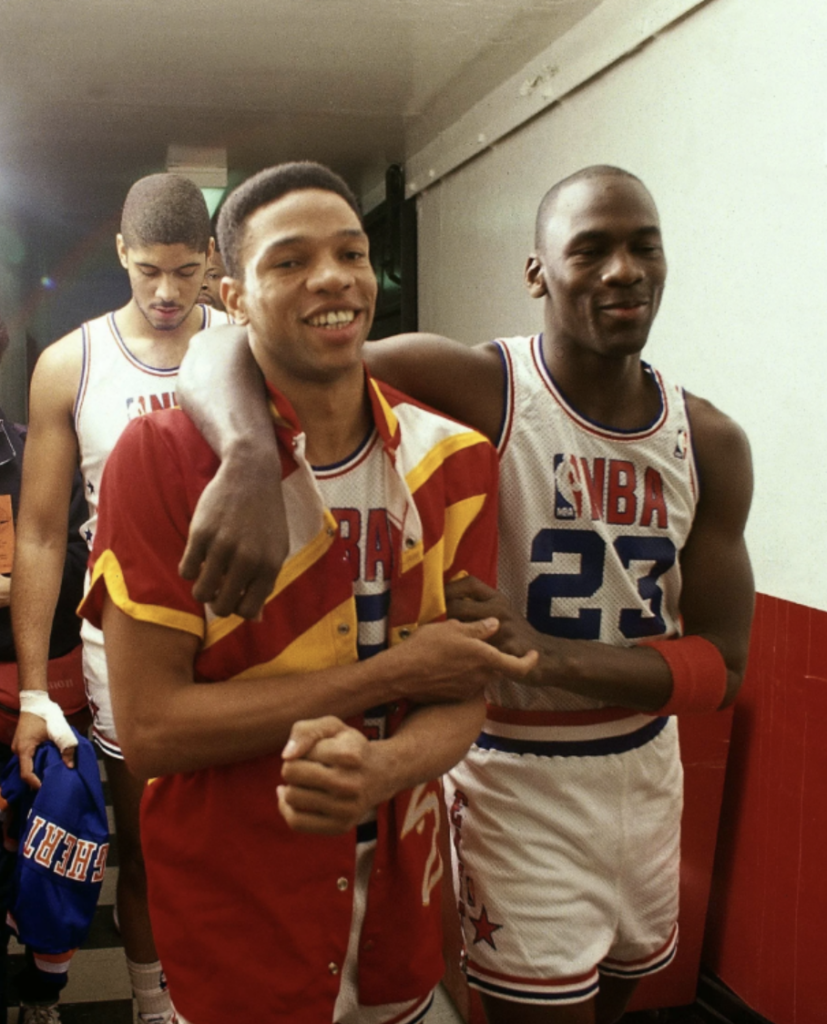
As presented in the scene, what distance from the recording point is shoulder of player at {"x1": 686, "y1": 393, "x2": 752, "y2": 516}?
1558mm

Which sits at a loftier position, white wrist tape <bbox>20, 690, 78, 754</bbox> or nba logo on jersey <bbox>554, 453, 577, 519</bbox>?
nba logo on jersey <bbox>554, 453, 577, 519</bbox>

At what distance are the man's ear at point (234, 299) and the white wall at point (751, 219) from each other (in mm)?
1383

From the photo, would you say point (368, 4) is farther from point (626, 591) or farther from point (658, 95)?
point (626, 591)

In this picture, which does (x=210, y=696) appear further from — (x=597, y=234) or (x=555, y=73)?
(x=555, y=73)

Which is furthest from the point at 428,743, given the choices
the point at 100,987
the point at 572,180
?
the point at 100,987

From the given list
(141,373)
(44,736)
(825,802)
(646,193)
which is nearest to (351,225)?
(646,193)

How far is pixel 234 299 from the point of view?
4.01 feet

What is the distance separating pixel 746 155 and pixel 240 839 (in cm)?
196

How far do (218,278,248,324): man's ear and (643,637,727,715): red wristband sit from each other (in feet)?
2.74

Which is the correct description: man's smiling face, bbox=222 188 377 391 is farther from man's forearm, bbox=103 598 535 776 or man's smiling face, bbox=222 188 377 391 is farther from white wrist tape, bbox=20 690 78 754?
white wrist tape, bbox=20 690 78 754

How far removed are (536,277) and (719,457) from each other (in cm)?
45

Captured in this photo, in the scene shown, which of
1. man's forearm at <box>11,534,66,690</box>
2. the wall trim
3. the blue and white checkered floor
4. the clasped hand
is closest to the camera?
the clasped hand

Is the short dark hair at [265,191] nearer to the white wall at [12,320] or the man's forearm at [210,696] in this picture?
the man's forearm at [210,696]

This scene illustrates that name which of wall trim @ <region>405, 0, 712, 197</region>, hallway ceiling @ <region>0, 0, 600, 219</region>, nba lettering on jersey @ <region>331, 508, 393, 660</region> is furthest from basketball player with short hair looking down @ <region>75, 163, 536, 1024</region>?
hallway ceiling @ <region>0, 0, 600, 219</region>
